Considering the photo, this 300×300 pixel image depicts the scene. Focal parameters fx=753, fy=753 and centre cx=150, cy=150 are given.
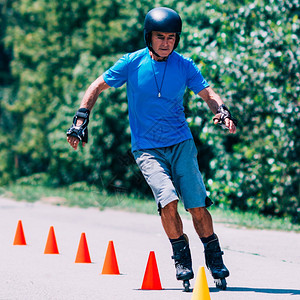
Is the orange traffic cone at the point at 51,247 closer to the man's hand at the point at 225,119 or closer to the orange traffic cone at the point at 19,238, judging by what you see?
the orange traffic cone at the point at 19,238

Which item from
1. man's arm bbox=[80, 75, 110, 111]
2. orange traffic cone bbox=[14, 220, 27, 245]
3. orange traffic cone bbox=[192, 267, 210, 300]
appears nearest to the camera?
orange traffic cone bbox=[192, 267, 210, 300]

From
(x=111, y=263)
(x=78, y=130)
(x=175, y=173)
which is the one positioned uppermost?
(x=78, y=130)

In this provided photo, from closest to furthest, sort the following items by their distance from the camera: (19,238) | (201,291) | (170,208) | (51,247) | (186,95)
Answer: (201,291)
(170,208)
(51,247)
(19,238)
(186,95)

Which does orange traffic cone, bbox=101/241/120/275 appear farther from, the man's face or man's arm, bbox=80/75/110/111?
the man's face

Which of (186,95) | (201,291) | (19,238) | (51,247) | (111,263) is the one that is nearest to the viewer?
(201,291)

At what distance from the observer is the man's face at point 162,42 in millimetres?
5863

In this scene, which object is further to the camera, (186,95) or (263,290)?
(186,95)

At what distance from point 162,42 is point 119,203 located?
8.84 meters

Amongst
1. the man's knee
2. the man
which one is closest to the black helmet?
the man

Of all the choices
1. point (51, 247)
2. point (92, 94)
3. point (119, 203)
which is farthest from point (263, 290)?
point (119, 203)

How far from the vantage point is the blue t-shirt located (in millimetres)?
5898

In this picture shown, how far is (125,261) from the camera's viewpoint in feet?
24.5

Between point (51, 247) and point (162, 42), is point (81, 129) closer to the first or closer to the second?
point (162, 42)

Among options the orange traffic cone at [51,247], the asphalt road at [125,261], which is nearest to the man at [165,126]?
the asphalt road at [125,261]
